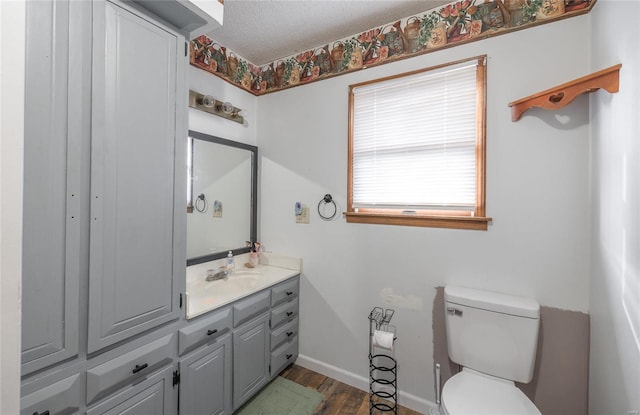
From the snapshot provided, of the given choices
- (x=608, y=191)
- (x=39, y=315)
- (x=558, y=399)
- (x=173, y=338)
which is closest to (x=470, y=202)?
(x=608, y=191)

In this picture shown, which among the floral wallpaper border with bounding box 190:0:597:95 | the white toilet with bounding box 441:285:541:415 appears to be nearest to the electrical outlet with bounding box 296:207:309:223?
the floral wallpaper border with bounding box 190:0:597:95

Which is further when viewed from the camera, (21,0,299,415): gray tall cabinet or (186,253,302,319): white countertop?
(186,253,302,319): white countertop

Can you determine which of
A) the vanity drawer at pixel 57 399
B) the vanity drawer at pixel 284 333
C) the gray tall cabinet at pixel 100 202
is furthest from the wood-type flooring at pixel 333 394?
the vanity drawer at pixel 57 399

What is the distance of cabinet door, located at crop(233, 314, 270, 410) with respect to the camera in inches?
69.6

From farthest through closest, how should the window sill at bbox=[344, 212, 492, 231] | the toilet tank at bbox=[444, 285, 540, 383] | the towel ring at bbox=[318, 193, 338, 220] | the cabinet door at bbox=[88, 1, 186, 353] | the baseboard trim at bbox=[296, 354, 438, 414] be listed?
the towel ring at bbox=[318, 193, 338, 220], the baseboard trim at bbox=[296, 354, 438, 414], the window sill at bbox=[344, 212, 492, 231], the toilet tank at bbox=[444, 285, 540, 383], the cabinet door at bbox=[88, 1, 186, 353]

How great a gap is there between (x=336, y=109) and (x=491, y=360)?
76.3 inches

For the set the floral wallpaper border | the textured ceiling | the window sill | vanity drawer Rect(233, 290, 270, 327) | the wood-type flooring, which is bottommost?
the wood-type flooring

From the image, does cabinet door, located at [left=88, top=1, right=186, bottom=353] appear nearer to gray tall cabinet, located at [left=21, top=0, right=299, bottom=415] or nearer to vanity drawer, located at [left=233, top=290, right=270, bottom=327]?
gray tall cabinet, located at [left=21, top=0, right=299, bottom=415]

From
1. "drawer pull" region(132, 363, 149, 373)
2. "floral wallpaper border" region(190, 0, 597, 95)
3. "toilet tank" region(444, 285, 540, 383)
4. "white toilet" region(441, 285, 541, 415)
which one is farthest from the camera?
"floral wallpaper border" region(190, 0, 597, 95)

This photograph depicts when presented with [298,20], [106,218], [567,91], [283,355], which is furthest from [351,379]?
[298,20]

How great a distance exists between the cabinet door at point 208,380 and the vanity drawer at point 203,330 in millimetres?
52

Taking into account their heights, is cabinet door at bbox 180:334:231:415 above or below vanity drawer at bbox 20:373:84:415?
below

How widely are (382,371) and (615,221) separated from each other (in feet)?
5.35

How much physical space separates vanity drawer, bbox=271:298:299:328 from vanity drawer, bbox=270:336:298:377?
21 centimetres
